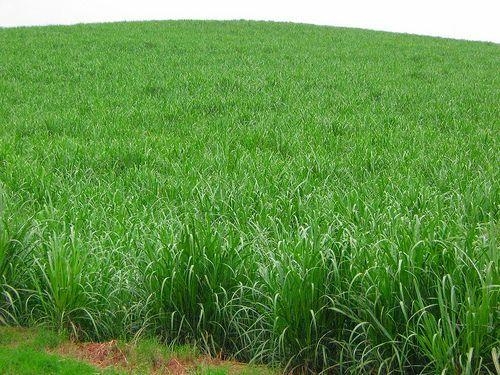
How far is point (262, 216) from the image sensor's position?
5809 millimetres

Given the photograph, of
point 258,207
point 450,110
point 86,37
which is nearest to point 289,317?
point 258,207

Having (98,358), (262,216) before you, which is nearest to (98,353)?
(98,358)

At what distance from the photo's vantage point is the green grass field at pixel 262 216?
3711mm

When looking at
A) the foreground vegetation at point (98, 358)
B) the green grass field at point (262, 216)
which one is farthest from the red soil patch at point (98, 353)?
the green grass field at point (262, 216)

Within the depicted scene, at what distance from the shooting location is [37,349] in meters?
3.75

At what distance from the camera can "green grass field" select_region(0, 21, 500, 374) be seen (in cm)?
371

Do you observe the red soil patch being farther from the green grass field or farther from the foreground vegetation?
the green grass field

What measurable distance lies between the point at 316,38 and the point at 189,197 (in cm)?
2278

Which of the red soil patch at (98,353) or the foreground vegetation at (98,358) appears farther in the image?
the red soil patch at (98,353)

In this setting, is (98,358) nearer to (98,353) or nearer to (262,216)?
(98,353)

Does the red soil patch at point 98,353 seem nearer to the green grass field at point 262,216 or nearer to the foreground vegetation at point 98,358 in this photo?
the foreground vegetation at point 98,358

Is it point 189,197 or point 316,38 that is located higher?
point 316,38

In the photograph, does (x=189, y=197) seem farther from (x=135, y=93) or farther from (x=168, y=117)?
(x=135, y=93)

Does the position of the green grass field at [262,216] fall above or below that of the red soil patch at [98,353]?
above
